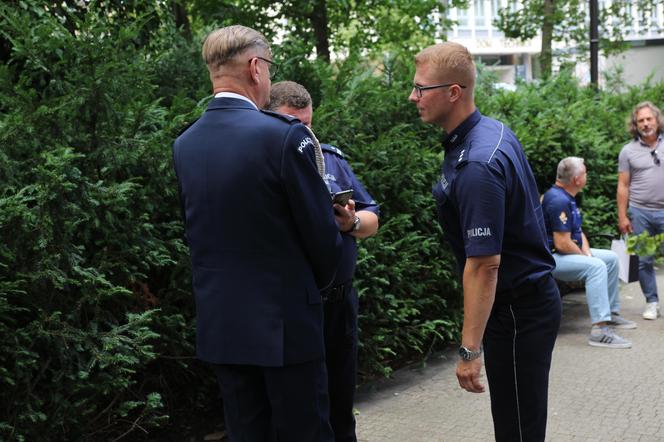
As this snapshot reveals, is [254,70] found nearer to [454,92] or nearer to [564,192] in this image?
[454,92]

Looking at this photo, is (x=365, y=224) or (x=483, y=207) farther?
(x=365, y=224)

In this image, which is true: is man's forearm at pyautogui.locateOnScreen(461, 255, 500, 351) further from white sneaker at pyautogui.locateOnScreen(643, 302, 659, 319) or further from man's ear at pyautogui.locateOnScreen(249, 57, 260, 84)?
white sneaker at pyautogui.locateOnScreen(643, 302, 659, 319)

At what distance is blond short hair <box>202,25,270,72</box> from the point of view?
2.93m

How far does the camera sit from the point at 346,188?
412 cm

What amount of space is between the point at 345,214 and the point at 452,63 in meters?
0.83

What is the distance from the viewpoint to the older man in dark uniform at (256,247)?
281cm

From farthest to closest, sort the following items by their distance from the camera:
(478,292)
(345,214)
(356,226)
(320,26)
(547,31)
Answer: (547,31), (320,26), (356,226), (345,214), (478,292)

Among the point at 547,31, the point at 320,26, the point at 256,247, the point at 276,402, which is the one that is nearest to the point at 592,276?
the point at 276,402

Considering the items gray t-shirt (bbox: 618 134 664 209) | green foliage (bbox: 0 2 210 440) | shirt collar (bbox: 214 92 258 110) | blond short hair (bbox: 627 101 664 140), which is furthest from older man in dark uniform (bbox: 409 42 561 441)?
blond short hair (bbox: 627 101 664 140)

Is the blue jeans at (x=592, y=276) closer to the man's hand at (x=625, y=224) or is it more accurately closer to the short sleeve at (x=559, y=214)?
the short sleeve at (x=559, y=214)

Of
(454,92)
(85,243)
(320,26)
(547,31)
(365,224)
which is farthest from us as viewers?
(547,31)

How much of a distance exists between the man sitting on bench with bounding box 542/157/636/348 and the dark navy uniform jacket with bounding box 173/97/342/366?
476 cm

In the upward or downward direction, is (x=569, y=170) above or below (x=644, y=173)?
above

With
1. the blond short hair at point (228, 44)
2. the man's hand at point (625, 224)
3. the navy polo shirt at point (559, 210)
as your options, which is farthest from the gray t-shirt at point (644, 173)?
the blond short hair at point (228, 44)
